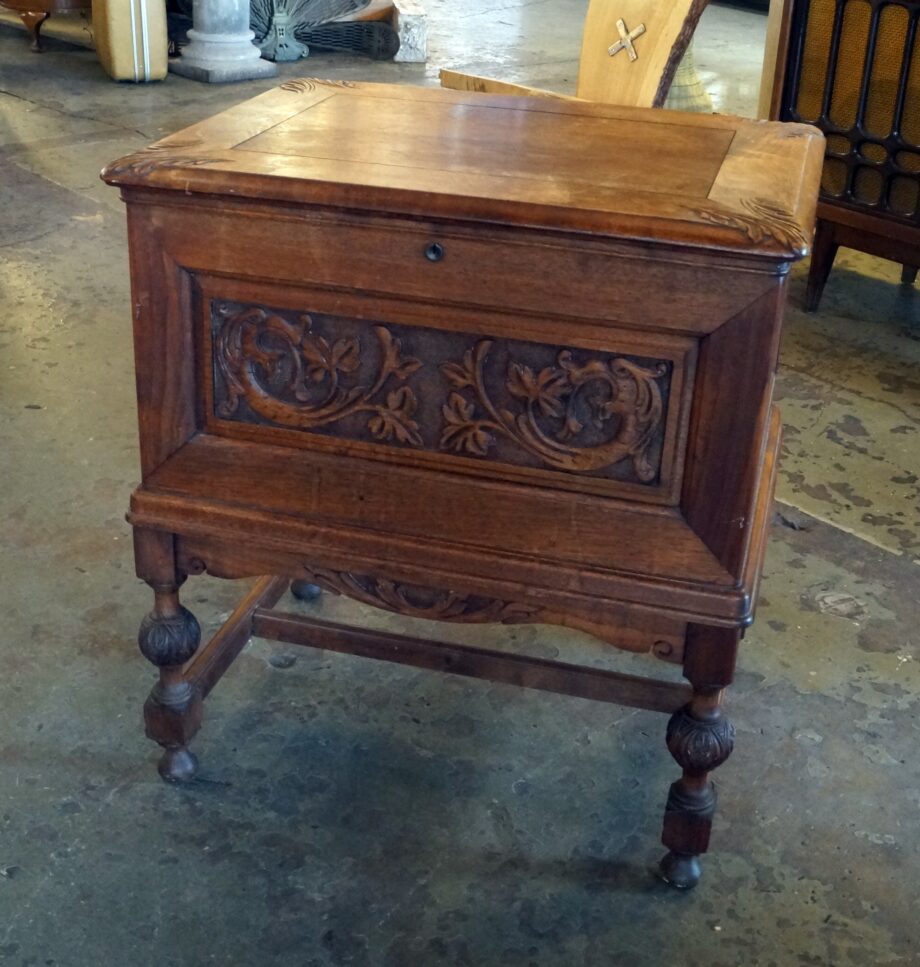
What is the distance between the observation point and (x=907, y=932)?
1664mm

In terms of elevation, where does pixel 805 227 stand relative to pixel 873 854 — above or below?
above

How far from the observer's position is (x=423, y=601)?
64.2 inches

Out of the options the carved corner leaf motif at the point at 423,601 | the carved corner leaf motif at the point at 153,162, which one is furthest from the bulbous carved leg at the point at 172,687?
the carved corner leaf motif at the point at 153,162

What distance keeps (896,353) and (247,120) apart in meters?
2.39

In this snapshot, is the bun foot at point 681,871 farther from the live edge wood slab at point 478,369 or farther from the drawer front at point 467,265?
the drawer front at point 467,265

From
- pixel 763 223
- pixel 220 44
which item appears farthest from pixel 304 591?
pixel 220 44

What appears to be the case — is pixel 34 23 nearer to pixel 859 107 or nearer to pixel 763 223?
pixel 859 107

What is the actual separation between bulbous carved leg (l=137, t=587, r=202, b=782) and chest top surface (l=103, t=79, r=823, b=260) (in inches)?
23.9

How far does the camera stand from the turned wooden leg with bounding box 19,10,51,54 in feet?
22.6

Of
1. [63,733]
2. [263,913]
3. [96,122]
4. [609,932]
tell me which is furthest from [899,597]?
[96,122]

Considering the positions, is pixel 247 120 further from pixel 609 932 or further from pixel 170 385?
pixel 609 932

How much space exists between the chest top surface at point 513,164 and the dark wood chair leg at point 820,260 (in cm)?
199

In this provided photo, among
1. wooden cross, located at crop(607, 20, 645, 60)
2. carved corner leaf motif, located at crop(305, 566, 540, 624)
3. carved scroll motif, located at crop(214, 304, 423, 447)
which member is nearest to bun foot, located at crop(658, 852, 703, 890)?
carved corner leaf motif, located at crop(305, 566, 540, 624)

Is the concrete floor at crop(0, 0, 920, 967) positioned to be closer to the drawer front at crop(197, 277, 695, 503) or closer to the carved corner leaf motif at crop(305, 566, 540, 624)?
the carved corner leaf motif at crop(305, 566, 540, 624)
